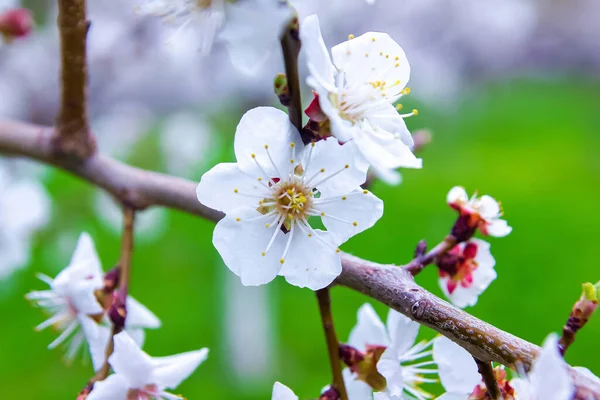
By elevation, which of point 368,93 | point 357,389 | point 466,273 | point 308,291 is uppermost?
point 368,93

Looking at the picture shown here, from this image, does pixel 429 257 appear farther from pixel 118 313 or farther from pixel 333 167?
pixel 118 313

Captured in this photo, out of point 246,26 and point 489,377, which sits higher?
point 246,26

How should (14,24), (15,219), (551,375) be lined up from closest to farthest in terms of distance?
(551,375) < (14,24) < (15,219)

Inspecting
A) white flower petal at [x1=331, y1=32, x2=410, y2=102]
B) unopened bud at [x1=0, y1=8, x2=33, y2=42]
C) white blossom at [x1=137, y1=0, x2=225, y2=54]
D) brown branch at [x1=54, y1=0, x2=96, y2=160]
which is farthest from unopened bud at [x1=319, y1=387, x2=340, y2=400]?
unopened bud at [x1=0, y1=8, x2=33, y2=42]

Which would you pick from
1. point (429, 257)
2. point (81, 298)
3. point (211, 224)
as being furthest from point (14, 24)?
point (211, 224)

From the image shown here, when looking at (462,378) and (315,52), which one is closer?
(315,52)

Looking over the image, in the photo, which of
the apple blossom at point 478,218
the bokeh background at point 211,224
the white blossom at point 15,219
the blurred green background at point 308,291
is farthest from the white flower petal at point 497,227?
the blurred green background at point 308,291

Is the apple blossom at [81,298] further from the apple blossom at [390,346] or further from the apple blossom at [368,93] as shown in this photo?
the apple blossom at [368,93]

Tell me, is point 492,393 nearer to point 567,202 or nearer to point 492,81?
point 567,202
